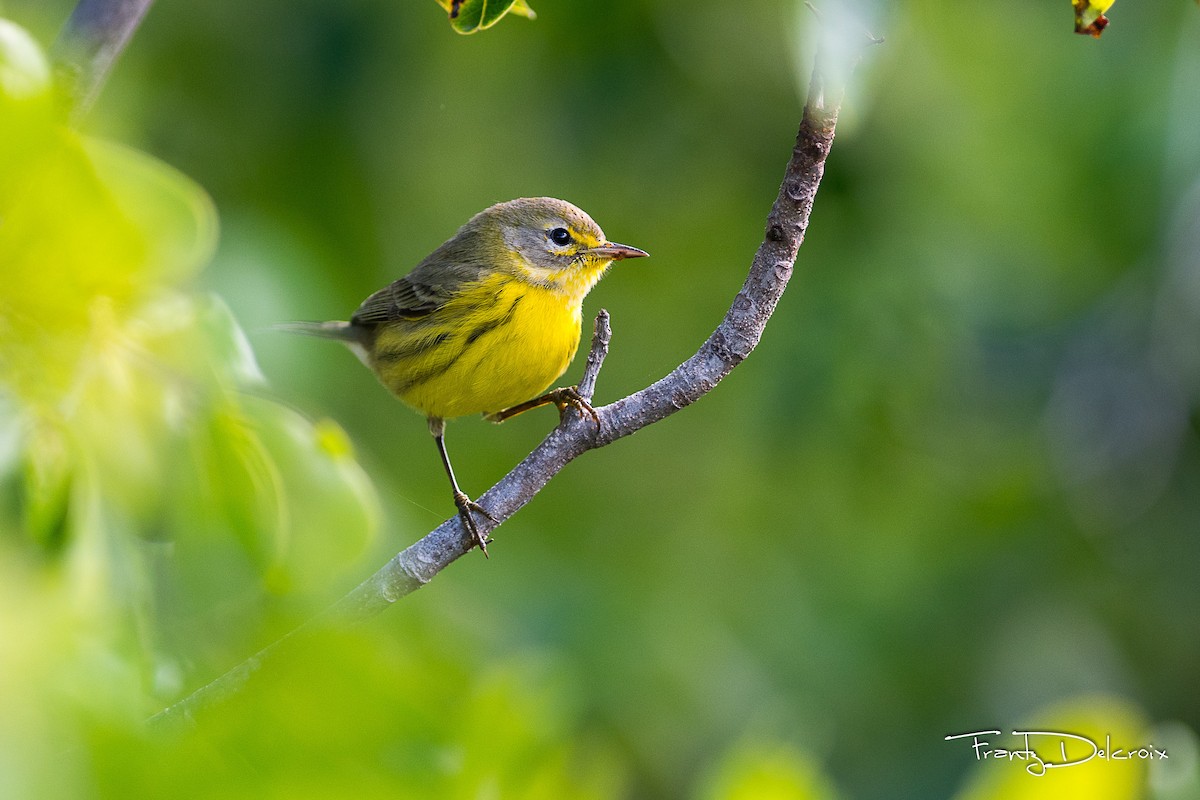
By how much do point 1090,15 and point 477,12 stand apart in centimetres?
89

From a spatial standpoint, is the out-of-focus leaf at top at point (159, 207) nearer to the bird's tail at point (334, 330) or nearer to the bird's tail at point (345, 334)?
the bird's tail at point (334, 330)

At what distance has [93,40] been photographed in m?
1.41

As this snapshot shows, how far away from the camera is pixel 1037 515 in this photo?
200 inches

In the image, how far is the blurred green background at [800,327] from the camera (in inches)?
165

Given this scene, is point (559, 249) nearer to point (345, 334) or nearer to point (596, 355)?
point (345, 334)

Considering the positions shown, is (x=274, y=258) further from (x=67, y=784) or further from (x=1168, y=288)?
(x=1168, y=288)

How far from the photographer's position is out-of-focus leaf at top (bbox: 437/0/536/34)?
1783mm

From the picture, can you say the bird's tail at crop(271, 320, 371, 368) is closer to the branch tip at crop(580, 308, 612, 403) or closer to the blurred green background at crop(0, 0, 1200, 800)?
the blurred green background at crop(0, 0, 1200, 800)

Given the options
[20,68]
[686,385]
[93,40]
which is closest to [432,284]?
[686,385]

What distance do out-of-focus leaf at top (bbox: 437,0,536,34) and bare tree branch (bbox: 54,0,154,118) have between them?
0.50 metres

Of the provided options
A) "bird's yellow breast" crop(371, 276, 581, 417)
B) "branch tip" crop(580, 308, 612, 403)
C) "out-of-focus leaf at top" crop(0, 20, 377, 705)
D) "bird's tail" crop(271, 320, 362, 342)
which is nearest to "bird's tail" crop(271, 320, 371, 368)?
"bird's tail" crop(271, 320, 362, 342)

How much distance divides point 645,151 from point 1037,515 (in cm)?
226

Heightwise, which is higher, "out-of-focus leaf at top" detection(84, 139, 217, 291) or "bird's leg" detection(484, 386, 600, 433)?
"out-of-focus leaf at top" detection(84, 139, 217, 291)

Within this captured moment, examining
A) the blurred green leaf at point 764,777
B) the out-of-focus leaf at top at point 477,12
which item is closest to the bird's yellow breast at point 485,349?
the out-of-focus leaf at top at point 477,12
